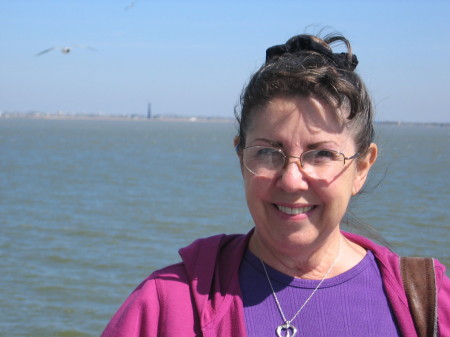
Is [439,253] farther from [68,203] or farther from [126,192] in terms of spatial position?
[126,192]

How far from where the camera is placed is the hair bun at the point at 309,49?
1926 millimetres

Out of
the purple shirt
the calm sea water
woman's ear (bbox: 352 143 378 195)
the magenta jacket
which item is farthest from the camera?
the calm sea water


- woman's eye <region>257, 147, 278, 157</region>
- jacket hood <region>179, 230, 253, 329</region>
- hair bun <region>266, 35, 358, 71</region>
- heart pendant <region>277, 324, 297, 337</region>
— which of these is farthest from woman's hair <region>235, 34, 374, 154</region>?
heart pendant <region>277, 324, 297, 337</region>

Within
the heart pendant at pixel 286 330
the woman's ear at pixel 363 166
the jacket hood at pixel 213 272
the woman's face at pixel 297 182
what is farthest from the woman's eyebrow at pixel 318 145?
the heart pendant at pixel 286 330

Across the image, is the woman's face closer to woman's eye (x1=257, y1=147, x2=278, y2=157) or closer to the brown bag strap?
woman's eye (x1=257, y1=147, x2=278, y2=157)

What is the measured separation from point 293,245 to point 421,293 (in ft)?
1.27

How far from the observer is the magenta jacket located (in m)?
1.78

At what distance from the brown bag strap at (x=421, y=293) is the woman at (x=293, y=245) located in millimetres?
22

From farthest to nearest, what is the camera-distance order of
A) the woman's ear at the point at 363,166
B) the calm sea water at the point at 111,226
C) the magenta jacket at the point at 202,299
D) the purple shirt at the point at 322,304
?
the calm sea water at the point at 111,226 → the woman's ear at the point at 363,166 → the purple shirt at the point at 322,304 → the magenta jacket at the point at 202,299

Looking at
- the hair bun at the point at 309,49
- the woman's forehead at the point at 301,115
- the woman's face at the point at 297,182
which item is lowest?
the woman's face at the point at 297,182

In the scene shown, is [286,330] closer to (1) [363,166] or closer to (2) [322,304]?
(2) [322,304]

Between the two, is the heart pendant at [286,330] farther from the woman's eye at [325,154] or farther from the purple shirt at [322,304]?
the woman's eye at [325,154]

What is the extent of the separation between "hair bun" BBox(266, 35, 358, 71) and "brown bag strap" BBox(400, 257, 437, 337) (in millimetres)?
607

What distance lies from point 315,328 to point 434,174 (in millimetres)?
33834
